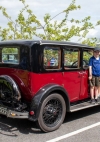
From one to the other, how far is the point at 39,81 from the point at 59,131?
115 cm

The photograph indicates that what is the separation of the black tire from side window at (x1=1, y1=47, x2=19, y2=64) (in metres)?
1.11

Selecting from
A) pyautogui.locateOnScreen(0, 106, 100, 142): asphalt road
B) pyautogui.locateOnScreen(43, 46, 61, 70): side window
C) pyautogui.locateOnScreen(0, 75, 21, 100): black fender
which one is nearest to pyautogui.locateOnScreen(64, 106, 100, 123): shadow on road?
pyautogui.locateOnScreen(0, 106, 100, 142): asphalt road

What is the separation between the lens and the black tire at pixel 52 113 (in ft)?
15.8

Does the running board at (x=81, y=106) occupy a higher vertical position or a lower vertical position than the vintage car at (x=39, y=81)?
lower

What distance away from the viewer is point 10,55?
17.8 feet

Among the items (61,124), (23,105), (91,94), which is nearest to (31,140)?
(23,105)

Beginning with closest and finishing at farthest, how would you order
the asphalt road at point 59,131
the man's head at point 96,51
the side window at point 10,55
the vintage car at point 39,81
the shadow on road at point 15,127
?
the asphalt road at point 59,131 < the vintage car at point 39,81 < the shadow on road at point 15,127 < the side window at point 10,55 < the man's head at point 96,51

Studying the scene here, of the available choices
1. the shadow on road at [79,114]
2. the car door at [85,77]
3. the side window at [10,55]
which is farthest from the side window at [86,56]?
the side window at [10,55]

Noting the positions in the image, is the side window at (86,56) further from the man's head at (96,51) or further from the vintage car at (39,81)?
the vintage car at (39,81)

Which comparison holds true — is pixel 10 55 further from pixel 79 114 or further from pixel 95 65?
Result: pixel 79 114

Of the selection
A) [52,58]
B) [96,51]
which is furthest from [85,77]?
[52,58]

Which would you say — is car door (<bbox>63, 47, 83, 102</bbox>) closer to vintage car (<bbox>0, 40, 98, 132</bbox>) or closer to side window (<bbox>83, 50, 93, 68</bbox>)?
vintage car (<bbox>0, 40, 98, 132</bbox>)

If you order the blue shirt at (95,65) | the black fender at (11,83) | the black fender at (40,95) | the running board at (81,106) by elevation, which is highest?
the blue shirt at (95,65)

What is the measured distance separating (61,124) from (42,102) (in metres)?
0.96
